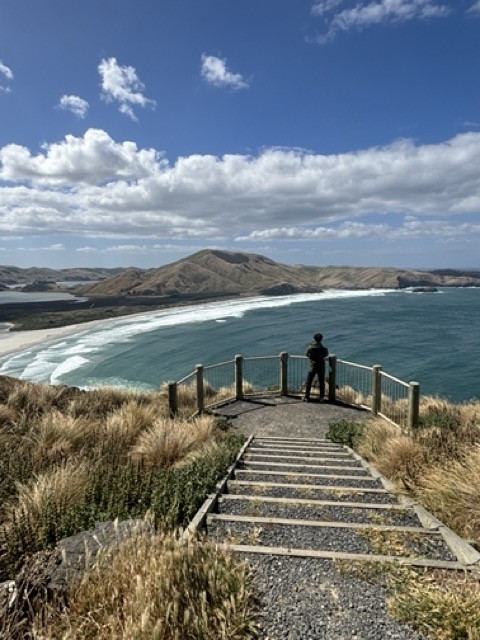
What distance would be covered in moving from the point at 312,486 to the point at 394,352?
3419 centimetres

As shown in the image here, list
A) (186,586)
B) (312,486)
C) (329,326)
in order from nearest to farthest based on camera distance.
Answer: (186,586)
(312,486)
(329,326)

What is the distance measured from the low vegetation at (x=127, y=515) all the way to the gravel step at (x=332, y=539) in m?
0.52

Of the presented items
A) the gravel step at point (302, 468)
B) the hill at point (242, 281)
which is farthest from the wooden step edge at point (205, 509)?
the hill at point (242, 281)

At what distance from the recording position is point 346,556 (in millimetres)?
3258

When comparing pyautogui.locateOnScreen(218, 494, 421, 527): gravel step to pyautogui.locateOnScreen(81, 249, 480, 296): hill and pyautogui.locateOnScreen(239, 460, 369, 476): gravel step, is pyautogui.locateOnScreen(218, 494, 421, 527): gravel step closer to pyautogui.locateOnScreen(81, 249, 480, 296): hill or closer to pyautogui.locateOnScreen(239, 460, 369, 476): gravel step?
pyautogui.locateOnScreen(239, 460, 369, 476): gravel step

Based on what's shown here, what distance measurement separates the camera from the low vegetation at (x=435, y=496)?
2.54 meters

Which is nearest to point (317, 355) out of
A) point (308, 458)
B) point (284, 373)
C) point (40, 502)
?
point (284, 373)

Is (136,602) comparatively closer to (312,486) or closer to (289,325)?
(312,486)

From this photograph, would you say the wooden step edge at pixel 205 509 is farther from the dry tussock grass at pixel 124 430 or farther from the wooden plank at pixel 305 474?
the dry tussock grass at pixel 124 430

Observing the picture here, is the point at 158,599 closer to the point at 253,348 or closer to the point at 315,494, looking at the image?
the point at 315,494

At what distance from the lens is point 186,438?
6520 mm

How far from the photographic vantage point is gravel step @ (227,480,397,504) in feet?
15.8

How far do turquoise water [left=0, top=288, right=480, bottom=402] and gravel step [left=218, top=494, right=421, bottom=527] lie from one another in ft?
73.9

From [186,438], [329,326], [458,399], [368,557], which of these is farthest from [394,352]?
[368,557]
